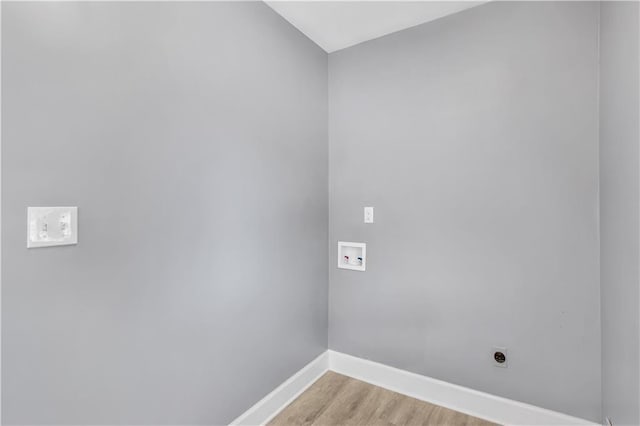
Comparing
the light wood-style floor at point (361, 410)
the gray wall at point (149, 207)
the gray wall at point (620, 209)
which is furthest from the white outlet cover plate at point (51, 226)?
the gray wall at point (620, 209)

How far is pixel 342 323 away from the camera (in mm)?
2453

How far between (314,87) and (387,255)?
4.64 ft

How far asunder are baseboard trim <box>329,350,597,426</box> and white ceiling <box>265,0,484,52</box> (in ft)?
8.13

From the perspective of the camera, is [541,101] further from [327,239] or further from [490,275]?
[327,239]

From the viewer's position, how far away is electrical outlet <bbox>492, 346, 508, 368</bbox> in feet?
6.04

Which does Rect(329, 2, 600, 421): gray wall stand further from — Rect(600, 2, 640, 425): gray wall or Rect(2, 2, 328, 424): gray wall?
Rect(2, 2, 328, 424): gray wall

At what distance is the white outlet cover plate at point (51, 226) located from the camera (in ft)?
3.15

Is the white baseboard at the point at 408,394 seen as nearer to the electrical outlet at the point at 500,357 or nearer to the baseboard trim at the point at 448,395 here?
the baseboard trim at the point at 448,395

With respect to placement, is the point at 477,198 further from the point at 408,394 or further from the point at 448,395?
the point at 408,394

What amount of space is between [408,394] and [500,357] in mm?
683

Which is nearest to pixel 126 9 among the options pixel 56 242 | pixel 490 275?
pixel 56 242

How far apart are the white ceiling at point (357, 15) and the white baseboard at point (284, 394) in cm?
247

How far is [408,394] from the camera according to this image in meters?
2.12

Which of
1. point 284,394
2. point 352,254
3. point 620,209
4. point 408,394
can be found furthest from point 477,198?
point 284,394
